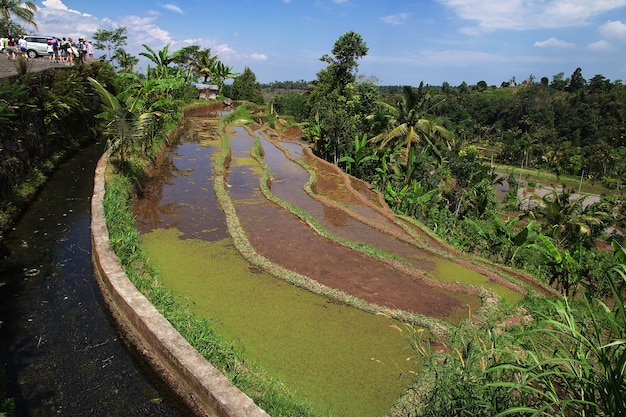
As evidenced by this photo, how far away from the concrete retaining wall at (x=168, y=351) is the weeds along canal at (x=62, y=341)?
0.14m

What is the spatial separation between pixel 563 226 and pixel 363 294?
366 inches

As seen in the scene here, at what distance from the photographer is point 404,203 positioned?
14.9 m

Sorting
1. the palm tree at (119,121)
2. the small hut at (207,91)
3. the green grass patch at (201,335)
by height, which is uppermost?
the small hut at (207,91)

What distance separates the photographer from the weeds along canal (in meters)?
4.35

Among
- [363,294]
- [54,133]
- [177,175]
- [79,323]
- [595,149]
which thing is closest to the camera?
[79,323]

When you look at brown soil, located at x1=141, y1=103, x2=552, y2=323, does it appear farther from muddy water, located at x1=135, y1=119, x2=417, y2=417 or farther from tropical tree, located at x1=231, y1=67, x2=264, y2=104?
tropical tree, located at x1=231, y1=67, x2=264, y2=104

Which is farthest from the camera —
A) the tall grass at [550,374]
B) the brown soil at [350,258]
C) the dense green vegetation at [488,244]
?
the brown soil at [350,258]

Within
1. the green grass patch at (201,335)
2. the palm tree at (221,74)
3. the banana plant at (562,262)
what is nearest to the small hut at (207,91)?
the palm tree at (221,74)

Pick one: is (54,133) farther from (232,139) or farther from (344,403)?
(344,403)


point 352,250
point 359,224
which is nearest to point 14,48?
point 359,224

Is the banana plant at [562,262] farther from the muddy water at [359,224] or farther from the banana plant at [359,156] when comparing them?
the banana plant at [359,156]

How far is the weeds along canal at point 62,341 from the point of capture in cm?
435

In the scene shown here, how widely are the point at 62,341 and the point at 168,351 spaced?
65.5 inches

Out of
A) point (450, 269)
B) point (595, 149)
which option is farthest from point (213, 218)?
point (595, 149)
